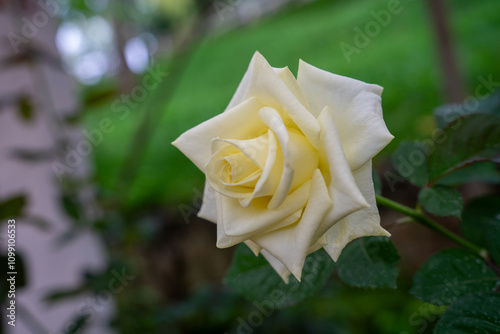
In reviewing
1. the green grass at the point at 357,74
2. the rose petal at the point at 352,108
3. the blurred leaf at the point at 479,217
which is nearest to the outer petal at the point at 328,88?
the rose petal at the point at 352,108

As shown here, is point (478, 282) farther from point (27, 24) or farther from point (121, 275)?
point (27, 24)

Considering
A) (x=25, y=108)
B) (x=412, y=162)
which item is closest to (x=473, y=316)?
(x=412, y=162)

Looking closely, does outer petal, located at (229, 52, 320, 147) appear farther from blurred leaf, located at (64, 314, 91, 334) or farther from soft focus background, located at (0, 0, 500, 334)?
blurred leaf, located at (64, 314, 91, 334)

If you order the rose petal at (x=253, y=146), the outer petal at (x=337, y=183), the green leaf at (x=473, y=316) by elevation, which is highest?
the rose petal at (x=253, y=146)

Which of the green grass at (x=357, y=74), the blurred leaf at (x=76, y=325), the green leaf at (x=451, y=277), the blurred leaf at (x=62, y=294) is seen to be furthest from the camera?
the green grass at (x=357, y=74)

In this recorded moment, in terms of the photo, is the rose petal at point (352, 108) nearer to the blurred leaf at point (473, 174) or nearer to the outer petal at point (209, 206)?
the outer petal at point (209, 206)

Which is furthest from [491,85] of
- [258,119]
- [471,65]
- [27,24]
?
[27,24]

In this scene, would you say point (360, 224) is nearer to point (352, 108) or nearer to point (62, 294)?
point (352, 108)
